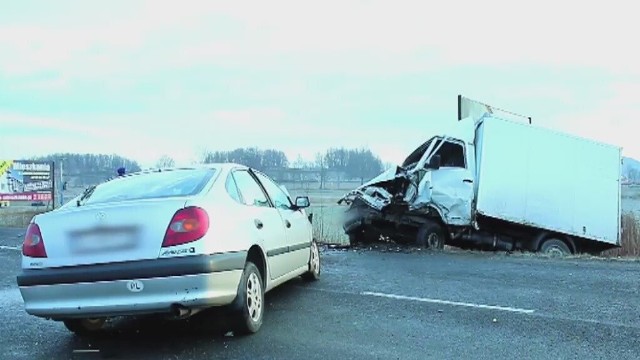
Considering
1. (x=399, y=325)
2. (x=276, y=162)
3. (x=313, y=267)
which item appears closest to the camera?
(x=399, y=325)

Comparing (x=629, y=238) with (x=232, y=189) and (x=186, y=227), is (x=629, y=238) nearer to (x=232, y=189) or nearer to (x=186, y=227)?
(x=232, y=189)

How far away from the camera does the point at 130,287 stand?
4422 millimetres

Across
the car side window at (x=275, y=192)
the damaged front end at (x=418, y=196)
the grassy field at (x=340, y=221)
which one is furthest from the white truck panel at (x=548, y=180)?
the car side window at (x=275, y=192)

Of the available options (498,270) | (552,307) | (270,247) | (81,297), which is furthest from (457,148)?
(81,297)

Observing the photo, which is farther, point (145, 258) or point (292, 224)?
point (292, 224)

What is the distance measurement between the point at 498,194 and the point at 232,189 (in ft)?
30.1

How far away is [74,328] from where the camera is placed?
5219 mm

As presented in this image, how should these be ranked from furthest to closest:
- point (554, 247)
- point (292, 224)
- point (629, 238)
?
point (629, 238) → point (554, 247) → point (292, 224)

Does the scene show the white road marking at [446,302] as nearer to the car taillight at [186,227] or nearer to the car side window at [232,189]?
the car side window at [232,189]

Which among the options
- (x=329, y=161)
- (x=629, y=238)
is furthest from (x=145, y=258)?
(x=329, y=161)

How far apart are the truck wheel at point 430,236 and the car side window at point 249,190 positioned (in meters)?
7.53

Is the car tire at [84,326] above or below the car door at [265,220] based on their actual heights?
below

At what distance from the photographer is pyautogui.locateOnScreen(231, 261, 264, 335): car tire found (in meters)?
4.88

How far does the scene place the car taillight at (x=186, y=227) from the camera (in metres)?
4.51
